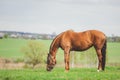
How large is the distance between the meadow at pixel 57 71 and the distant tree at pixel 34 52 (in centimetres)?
66

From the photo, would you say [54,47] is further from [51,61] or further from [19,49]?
[19,49]

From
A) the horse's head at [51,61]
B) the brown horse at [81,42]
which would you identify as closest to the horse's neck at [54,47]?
the brown horse at [81,42]

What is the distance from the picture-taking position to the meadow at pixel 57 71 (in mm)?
16531

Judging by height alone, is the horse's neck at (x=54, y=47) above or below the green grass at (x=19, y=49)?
above

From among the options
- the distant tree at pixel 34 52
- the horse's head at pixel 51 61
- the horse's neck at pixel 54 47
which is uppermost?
the horse's neck at pixel 54 47

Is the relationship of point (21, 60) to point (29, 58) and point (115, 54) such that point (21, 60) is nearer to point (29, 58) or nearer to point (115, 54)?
point (29, 58)

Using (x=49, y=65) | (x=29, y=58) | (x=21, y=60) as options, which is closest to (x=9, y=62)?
(x=21, y=60)

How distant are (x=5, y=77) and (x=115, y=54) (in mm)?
27340

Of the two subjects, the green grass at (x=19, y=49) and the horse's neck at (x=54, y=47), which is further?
the green grass at (x=19, y=49)

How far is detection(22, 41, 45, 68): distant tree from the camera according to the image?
152 ft

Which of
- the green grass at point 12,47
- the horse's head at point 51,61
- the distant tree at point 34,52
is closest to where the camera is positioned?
the horse's head at point 51,61

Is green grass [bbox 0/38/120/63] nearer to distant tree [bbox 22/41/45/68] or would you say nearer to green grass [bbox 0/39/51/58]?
green grass [bbox 0/39/51/58]

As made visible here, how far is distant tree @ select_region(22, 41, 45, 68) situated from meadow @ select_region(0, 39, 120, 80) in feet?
2.17

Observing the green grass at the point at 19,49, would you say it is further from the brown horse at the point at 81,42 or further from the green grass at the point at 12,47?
the brown horse at the point at 81,42
